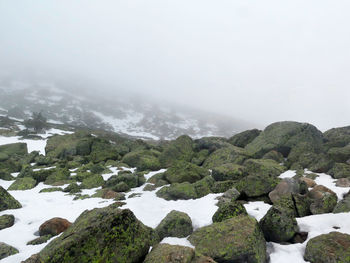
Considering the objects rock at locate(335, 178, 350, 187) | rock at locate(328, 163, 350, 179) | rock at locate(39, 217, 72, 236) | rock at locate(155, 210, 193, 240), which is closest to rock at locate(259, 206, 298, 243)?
rock at locate(155, 210, 193, 240)

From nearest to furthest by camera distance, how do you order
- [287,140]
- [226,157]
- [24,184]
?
[24,184] → [226,157] → [287,140]

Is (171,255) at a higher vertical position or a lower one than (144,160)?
higher

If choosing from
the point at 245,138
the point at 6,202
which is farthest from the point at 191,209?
the point at 245,138

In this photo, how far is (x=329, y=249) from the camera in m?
6.13

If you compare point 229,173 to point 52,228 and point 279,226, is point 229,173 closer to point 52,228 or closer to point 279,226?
point 279,226

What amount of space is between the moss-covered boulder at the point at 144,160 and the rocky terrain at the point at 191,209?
0.11 m

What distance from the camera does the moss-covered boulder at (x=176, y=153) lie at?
21.8 m

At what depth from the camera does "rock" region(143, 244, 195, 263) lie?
5.56m

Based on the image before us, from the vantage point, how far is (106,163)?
74.2 ft

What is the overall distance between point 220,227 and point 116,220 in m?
3.49

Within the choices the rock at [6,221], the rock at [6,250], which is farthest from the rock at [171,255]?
the rock at [6,221]

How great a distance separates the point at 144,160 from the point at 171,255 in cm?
1595

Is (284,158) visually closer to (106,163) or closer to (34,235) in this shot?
(106,163)

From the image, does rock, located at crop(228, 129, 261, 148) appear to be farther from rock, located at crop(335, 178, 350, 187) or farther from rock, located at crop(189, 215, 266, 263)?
rock, located at crop(189, 215, 266, 263)
